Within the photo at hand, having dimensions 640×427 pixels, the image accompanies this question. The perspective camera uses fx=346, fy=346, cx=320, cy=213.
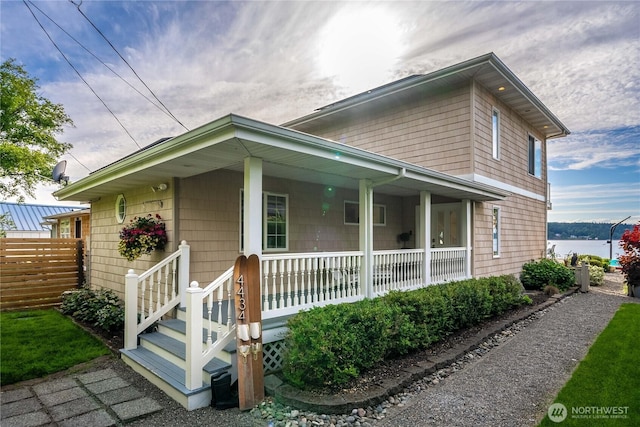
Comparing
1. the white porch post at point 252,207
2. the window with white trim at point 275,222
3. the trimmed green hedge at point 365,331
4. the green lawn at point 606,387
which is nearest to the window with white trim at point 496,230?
the green lawn at point 606,387

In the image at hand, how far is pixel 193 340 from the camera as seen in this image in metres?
3.81

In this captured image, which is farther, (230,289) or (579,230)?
(579,230)

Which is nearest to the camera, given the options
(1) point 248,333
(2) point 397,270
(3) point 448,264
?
(1) point 248,333

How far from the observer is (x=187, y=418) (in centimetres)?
350

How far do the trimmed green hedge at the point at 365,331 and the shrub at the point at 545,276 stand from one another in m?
6.49

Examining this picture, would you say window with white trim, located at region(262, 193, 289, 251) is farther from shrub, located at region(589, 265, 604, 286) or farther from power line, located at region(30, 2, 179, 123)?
shrub, located at region(589, 265, 604, 286)

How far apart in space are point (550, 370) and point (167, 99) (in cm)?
1197

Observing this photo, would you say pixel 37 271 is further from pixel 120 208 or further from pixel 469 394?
pixel 469 394

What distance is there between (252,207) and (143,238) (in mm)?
2516

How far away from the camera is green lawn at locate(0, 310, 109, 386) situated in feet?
15.6

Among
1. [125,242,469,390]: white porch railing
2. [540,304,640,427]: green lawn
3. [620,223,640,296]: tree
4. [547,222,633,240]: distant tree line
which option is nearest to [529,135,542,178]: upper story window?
[620,223,640,296]: tree

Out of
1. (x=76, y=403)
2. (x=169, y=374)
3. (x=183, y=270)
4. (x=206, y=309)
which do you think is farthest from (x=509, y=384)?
(x=76, y=403)

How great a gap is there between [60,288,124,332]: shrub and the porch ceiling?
227 cm

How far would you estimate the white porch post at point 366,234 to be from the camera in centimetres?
593
